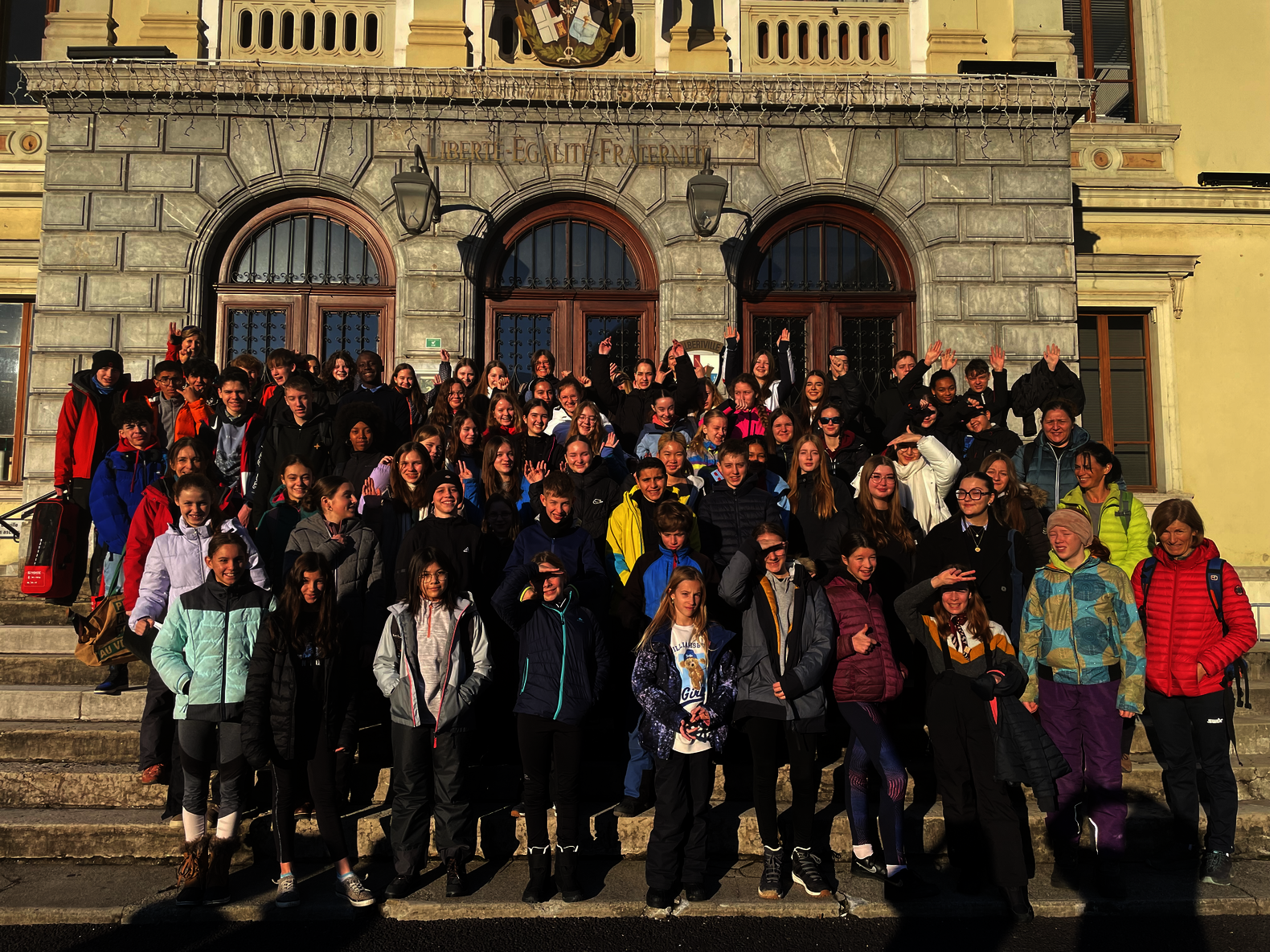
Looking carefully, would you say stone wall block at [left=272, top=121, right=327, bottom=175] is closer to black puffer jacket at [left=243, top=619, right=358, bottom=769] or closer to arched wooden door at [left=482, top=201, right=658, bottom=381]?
arched wooden door at [left=482, top=201, right=658, bottom=381]

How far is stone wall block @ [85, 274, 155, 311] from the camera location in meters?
11.1

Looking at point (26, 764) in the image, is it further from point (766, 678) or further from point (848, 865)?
point (848, 865)

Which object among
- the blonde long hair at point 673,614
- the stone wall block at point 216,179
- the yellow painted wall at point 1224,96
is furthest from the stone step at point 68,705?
the yellow painted wall at point 1224,96

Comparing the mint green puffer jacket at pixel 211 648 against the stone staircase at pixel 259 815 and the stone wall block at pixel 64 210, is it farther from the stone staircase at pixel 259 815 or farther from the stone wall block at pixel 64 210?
the stone wall block at pixel 64 210

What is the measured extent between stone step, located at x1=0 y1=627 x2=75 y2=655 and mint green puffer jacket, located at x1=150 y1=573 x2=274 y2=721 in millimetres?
3253

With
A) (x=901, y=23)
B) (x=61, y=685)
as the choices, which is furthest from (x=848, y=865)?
(x=901, y=23)

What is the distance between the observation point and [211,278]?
11.6 m

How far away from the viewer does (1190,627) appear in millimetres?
5703

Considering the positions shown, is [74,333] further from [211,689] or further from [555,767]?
[555,767]

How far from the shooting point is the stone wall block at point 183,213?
11.3 metres

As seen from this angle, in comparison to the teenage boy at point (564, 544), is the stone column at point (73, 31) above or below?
above

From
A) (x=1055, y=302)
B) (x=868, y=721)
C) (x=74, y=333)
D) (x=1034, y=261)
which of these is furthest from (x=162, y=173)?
(x=1055, y=302)

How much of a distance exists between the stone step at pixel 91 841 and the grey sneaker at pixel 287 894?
692mm

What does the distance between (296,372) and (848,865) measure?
5377 millimetres
